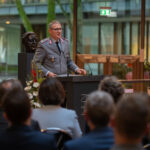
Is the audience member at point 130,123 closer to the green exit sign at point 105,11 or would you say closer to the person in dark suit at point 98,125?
the person in dark suit at point 98,125

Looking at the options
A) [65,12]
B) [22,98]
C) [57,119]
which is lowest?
[57,119]

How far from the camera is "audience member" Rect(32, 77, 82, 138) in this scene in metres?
3.32

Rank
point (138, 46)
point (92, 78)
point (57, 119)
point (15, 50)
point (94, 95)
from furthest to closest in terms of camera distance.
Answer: point (15, 50)
point (138, 46)
point (92, 78)
point (57, 119)
point (94, 95)

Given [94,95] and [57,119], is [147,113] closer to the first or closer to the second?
[94,95]

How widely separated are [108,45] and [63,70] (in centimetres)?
538

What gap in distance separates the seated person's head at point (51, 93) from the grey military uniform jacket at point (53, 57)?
2714 millimetres

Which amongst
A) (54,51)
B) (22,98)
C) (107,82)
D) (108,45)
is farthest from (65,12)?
(22,98)

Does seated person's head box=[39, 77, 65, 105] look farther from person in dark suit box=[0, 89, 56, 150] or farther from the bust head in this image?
the bust head

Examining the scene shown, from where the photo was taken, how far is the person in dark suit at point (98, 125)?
2441 millimetres

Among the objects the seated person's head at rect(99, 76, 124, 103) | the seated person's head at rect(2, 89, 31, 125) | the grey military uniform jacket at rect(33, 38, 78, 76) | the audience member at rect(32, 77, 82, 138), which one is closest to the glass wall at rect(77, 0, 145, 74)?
the grey military uniform jacket at rect(33, 38, 78, 76)

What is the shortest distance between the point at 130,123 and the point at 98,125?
43 centimetres

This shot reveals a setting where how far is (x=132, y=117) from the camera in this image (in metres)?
2.13

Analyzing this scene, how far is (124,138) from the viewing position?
84.8 inches

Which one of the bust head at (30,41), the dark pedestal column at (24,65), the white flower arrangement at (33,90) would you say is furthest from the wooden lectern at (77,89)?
the bust head at (30,41)
